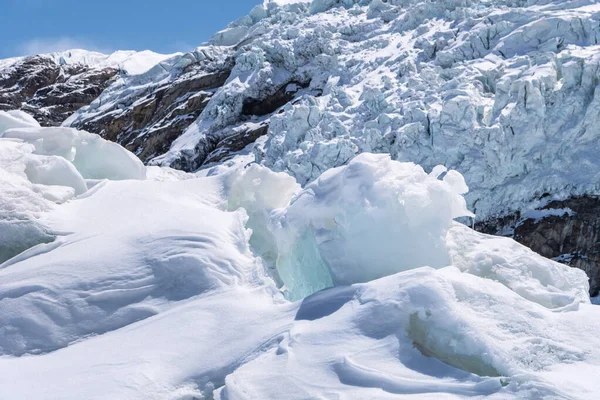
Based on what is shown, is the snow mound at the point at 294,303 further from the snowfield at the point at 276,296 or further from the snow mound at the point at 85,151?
the snow mound at the point at 85,151

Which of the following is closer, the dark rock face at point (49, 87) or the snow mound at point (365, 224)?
the snow mound at point (365, 224)

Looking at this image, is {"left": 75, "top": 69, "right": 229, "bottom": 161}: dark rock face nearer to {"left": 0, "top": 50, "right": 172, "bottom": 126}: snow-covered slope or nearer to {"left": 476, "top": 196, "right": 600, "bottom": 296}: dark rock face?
{"left": 0, "top": 50, "right": 172, "bottom": 126}: snow-covered slope

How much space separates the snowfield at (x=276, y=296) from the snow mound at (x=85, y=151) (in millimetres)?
884

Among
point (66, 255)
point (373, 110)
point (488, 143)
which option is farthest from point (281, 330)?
point (373, 110)

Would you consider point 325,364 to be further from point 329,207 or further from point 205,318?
point 329,207

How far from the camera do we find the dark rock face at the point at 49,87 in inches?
1690

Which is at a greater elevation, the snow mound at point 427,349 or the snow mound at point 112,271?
the snow mound at point 112,271

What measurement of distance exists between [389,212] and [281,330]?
170 cm

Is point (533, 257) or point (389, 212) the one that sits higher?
point (389, 212)

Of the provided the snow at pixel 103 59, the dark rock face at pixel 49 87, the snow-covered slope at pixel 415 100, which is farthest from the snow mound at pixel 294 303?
the snow at pixel 103 59

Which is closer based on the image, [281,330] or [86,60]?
[281,330]

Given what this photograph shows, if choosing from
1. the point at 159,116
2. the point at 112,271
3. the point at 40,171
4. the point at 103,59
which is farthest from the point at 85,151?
the point at 103,59

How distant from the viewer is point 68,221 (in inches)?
244

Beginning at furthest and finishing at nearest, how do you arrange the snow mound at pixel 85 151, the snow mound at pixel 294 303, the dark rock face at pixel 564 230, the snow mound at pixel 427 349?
the dark rock face at pixel 564 230, the snow mound at pixel 85 151, the snow mound at pixel 294 303, the snow mound at pixel 427 349
